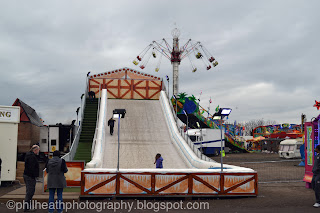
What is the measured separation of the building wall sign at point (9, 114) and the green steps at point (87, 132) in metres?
5.21

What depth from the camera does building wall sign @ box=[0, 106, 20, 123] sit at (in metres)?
13.7

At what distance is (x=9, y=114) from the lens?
13.8 metres

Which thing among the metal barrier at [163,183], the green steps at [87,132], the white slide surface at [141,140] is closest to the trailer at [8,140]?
the white slide surface at [141,140]

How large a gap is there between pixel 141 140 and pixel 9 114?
9.59 metres

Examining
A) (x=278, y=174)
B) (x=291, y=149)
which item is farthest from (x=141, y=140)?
(x=291, y=149)

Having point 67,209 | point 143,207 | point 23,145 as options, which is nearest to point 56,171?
point 67,209

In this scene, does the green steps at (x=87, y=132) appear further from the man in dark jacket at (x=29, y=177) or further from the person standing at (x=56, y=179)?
the person standing at (x=56, y=179)

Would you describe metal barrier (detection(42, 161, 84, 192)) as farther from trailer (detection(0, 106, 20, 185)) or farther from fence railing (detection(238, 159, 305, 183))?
fence railing (detection(238, 159, 305, 183))

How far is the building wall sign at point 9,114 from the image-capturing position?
44.8 ft

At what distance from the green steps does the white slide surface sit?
1.07 m

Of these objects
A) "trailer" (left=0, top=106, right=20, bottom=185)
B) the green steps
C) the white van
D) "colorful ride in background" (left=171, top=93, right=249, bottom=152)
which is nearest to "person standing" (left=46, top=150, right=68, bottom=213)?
"trailer" (left=0, top=106, right=20, bottom=185)

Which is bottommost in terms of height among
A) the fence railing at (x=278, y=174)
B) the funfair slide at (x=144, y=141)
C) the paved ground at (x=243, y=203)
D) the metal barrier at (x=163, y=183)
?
the fence railing at (x=278, y=174)

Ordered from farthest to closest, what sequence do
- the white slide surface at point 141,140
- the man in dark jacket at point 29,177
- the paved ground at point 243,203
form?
the white slide surface at point 141,140 < the paved ground at point 243,203 < the man in dark jacket at point 29,177

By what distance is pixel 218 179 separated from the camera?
11.1 meters
